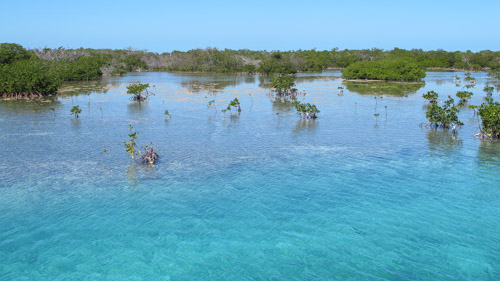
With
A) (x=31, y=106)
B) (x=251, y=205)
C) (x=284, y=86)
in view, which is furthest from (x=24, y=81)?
(x=251, y=205)

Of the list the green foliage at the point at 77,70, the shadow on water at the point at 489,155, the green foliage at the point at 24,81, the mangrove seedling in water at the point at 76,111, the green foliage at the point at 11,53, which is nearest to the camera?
the shadow on water at the point at 489,155

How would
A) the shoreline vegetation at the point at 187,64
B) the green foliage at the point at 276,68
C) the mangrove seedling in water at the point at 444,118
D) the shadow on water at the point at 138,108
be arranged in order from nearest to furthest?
the mangrove seedling in water at the point at 444,118 < the shadow on water at the point at 138,108 < the shoreline vegetation at the point at 187,64 < the green foliage at the point at 276,68

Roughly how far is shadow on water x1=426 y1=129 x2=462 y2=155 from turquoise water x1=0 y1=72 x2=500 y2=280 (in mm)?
Result: 135

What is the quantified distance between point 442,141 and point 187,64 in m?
83.0

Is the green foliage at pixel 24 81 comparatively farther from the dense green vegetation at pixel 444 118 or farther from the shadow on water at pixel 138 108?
the dense green vegetation at pixel 444 118

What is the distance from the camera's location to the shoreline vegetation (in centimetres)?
3899

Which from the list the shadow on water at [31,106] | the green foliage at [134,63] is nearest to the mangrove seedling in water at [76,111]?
the shadow on water at [31,106]

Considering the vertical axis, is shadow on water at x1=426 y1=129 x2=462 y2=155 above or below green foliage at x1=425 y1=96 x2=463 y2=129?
below

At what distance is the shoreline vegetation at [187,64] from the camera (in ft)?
128

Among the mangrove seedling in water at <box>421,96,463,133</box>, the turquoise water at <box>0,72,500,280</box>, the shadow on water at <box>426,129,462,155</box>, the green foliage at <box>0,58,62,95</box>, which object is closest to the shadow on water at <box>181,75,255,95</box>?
the green foliage at <box>0,58,62,95</box>

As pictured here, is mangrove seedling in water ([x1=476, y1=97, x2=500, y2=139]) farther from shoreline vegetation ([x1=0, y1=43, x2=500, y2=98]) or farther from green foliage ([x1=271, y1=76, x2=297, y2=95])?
shoreline vegetation ([x1=0, y1=43, x2=500, y2=98])

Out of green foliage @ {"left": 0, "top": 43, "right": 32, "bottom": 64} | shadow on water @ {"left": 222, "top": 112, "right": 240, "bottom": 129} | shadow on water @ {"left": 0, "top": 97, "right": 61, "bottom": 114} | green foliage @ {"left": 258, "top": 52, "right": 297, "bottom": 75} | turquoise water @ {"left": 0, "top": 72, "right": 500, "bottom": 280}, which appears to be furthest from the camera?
green foliage @ {"left": 258, "top": 52, "right": 297, "bottom": 75}

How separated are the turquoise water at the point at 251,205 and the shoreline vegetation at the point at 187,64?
627 inches

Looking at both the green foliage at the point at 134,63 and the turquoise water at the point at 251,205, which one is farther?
the green foliage at the point at 134,63
